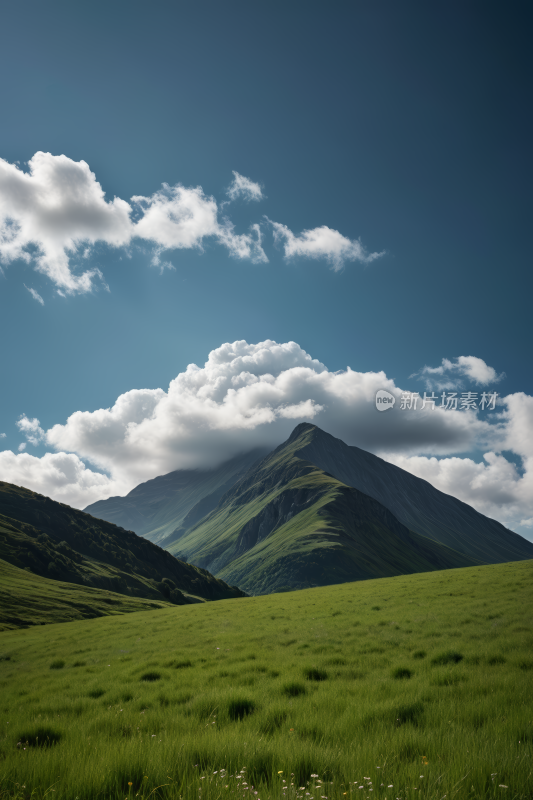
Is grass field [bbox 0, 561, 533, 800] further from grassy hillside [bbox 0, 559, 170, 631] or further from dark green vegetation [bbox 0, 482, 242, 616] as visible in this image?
dark green vegetation [bbox 0, 482, 242, 616]

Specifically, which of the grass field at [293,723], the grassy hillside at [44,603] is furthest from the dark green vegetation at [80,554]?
the grass field at [293,723]

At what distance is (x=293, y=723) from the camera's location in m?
6.08

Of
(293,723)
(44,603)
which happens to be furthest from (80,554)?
(293,723)

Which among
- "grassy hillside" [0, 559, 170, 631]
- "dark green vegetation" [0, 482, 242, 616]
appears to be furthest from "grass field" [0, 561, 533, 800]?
"dark green vegetation" [0, 482, 242, 616]

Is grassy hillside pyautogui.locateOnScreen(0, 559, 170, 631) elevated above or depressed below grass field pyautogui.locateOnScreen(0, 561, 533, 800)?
below

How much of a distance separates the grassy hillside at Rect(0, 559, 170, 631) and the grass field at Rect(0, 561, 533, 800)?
5795cm

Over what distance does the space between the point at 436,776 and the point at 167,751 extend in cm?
320

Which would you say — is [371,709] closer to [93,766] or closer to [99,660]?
[93,766]

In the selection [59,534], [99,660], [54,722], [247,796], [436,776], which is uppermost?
[436,776]

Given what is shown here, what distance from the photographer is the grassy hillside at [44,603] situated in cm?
6088

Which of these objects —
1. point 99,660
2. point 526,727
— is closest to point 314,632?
point 99,660

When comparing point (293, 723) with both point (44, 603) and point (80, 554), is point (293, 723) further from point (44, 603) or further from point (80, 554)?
point (80, 554)

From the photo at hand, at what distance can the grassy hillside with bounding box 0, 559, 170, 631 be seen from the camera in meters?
Result: 60.9

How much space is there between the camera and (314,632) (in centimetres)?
1866
